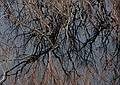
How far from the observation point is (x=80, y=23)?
2975 mm

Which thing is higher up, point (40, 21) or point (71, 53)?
point (40, 21)

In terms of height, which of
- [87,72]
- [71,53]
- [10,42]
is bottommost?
[87,72]

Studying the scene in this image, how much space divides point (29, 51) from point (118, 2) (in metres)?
0.85

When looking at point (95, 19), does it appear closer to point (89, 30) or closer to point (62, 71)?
point (89, 30)

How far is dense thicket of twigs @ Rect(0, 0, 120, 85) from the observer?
279 cm

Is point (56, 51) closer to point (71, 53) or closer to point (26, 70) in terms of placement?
point (71, 53)

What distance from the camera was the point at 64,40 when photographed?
9.58 feet

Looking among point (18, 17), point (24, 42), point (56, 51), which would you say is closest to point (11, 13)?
point (18, 17)

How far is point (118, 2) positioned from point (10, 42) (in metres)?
0.97

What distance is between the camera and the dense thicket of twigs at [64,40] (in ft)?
9.14

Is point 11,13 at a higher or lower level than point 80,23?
higher

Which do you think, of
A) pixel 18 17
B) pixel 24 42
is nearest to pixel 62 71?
pixel 24 42

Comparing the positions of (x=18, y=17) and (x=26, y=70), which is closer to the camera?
(x=26, y=70)

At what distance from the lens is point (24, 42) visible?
116 inches
